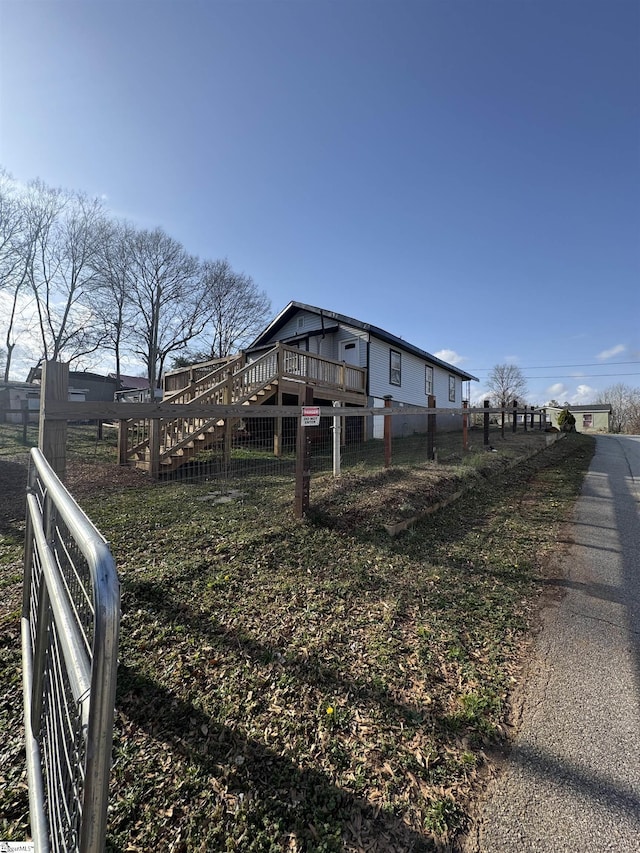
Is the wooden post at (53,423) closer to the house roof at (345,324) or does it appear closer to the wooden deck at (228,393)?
the wooden deck at (228,393)

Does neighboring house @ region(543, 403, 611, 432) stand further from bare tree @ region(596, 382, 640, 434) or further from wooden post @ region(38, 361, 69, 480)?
wooden post @ region(38, 361, 69, 480)

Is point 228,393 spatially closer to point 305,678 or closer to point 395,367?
point 305,678

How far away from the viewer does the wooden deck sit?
24.9ft

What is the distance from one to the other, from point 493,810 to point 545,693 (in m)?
0.83

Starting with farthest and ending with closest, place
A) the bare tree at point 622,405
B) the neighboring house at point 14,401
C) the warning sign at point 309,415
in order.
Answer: the bare tree at point 622,405
the neighboring house at point 14,401
the warning sign at point 309,415

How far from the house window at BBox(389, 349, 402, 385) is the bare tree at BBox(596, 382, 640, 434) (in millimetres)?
42073

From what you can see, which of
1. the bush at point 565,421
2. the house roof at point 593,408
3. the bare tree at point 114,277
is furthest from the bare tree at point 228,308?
the house roof at point 593,408

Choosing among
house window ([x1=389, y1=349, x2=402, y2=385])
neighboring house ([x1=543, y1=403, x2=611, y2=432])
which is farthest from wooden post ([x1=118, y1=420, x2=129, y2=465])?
neighboring house ([x1=543, y1=403, x2=611, y2=432])

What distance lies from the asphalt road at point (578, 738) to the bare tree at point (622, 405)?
53985 mm

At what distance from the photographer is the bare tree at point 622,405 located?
4893cm

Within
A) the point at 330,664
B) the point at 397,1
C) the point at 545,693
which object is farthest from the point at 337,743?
the point at 397,1

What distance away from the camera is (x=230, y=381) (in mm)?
8438

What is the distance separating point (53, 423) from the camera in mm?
2785

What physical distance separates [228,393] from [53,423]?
5582 mm
